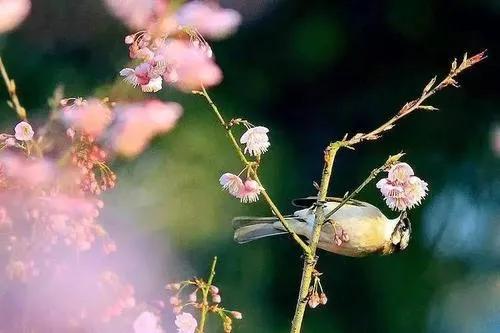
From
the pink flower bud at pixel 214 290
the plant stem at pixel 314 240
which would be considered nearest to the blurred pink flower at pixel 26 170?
the pink flower bud at pixel 214 290

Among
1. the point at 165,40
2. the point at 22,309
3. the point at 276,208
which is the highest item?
the point at 165,40

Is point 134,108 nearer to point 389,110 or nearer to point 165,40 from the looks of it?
point 165,40

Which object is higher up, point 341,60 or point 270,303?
point 341,60

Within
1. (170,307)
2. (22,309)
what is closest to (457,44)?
(170,307)

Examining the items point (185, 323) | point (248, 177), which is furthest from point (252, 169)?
point (185, 323)

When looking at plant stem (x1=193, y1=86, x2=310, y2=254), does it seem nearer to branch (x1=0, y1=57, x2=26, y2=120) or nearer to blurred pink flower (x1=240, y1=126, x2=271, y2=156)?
blurred pink flower (x1=240, y1=126, x2=271, y2=156)

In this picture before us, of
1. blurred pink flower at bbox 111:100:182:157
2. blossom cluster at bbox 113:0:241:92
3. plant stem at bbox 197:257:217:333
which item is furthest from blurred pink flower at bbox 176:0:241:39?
plant stem at bbox 197:257:217:333
